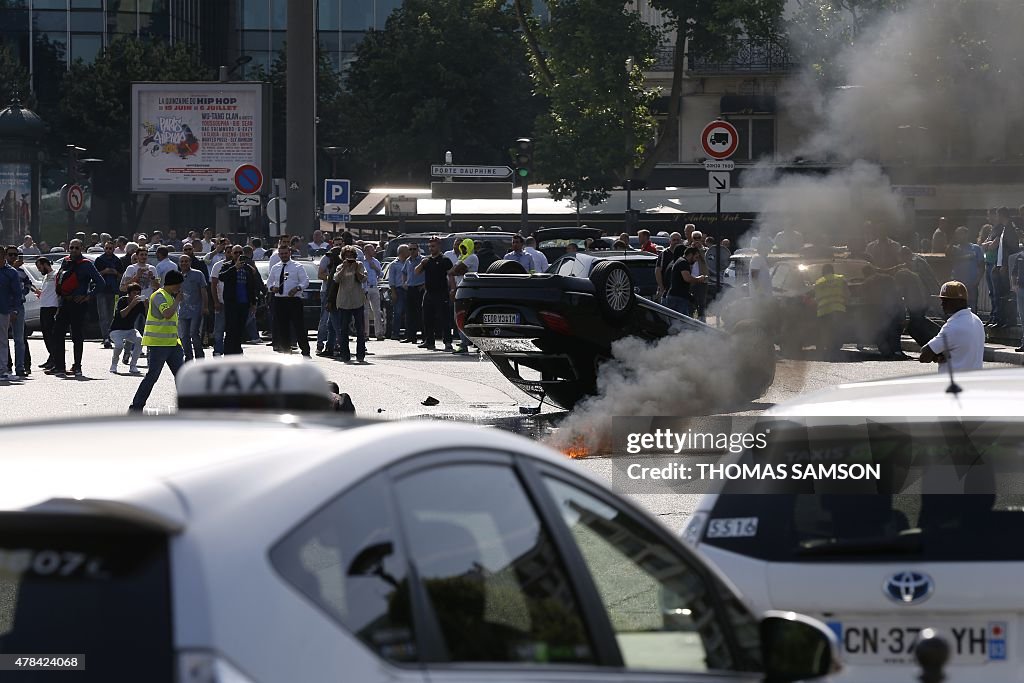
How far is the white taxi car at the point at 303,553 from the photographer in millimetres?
2348

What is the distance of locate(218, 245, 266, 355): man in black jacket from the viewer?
24.1 meters

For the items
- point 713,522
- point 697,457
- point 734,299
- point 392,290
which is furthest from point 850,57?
point 713,522

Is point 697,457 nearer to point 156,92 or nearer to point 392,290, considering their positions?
point 392,290

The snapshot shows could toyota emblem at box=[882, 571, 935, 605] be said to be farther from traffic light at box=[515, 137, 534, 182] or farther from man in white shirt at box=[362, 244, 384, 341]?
traffic light at box=[515, 137, 534, 182]

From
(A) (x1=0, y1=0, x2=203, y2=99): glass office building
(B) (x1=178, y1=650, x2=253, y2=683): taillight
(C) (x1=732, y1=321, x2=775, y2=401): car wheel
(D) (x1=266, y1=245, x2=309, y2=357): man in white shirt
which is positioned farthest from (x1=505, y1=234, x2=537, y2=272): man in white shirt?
(A) (x1=0, y1=0, x2=203, y2=99): glass office building

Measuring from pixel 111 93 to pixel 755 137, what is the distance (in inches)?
981

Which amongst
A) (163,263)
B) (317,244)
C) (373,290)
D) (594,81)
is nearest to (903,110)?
(373,290)

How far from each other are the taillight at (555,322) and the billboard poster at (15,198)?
3758 centimetres

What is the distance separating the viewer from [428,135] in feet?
220

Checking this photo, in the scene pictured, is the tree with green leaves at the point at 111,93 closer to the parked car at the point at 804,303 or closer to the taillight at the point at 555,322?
the parked car at the point at 804,303

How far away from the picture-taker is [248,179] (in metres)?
33.0

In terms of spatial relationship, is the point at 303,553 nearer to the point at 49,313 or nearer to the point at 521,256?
the point at 49,313

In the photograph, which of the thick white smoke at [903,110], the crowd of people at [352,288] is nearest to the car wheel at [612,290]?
the crowd of people at [352,288]

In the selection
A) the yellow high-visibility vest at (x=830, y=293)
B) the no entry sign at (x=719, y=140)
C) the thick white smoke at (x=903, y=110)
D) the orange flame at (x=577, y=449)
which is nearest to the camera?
the orange flame at (x=577, y=449)
